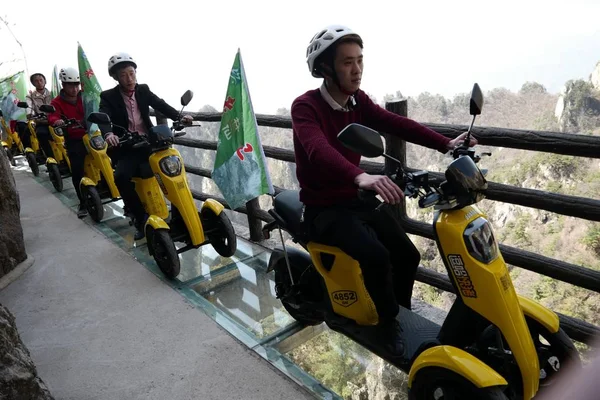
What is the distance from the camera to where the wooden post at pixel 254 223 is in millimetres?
4867

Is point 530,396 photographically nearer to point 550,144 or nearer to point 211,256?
point 550,144

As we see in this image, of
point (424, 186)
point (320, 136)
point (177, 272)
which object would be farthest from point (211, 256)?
point (424, 186)

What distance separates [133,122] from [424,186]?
3.62 m

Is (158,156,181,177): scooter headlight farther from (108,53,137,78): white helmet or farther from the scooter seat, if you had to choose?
the scooter seat

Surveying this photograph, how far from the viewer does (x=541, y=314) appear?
6.66ft

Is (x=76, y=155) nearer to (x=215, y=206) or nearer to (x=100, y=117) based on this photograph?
(x=100, y=117)

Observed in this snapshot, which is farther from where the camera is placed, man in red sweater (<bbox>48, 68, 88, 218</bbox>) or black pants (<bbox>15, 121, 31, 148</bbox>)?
black pants (<bbox>15, 121, 31, 148</bbox>)

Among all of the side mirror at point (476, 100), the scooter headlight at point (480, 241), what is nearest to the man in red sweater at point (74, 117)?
the side mirror at point (476, 100)

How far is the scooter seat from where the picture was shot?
282cm

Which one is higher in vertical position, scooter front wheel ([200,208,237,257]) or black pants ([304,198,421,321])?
black pants ([304,198,421,321])

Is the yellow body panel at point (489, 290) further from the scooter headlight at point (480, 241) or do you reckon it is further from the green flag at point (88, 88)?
the green flag at point (88, 88)

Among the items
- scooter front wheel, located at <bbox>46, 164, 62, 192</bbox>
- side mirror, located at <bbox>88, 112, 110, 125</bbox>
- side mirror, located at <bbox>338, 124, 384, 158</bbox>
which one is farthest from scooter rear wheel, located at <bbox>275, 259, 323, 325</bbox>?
scooter front wheel, located at <bbox>46, 164, 62, 192</bbox>

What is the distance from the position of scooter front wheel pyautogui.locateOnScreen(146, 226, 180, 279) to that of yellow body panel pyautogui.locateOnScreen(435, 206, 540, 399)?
2631mm

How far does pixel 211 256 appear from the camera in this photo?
454 centimetres
